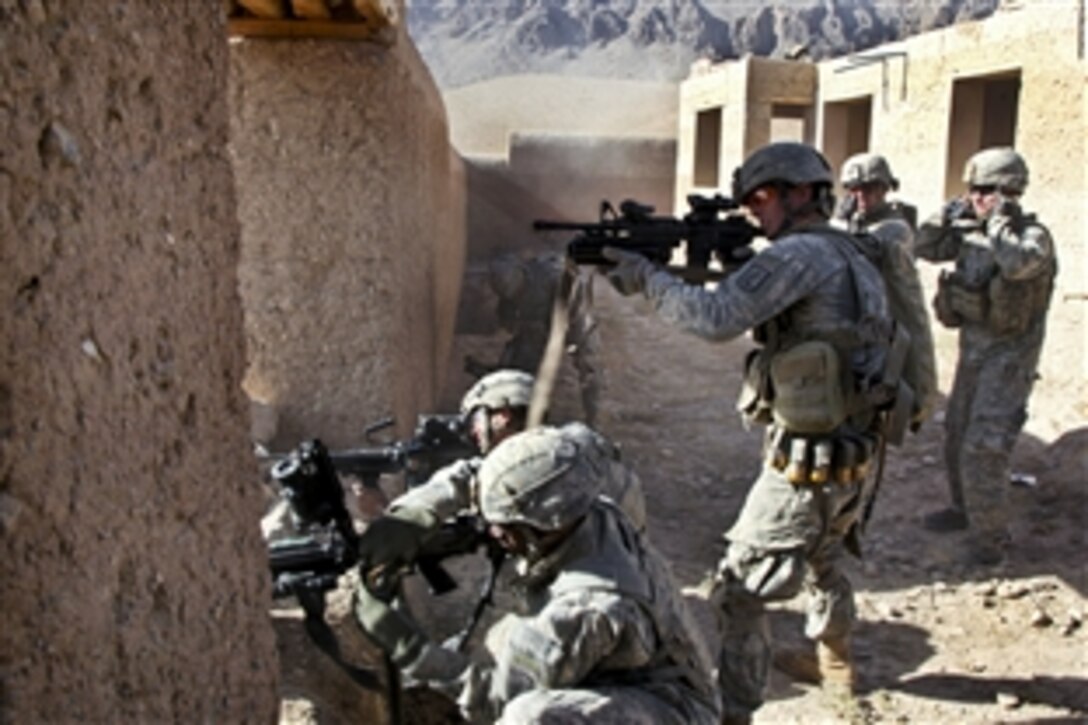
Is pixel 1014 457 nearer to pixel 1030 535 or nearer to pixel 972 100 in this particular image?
pixel 1030 535

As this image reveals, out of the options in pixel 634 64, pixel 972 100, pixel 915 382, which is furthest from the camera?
pixel 634 64

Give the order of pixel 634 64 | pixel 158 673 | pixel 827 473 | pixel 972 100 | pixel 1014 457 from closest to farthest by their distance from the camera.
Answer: pixel 158 673
pixel 827 473
pixel 1014 457
pixel 972 100
pixel 634 64

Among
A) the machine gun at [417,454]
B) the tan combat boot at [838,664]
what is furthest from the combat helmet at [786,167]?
the tan combat boot at [838,664]

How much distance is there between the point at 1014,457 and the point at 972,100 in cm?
365

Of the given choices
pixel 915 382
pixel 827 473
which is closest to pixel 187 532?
pixel 827 473

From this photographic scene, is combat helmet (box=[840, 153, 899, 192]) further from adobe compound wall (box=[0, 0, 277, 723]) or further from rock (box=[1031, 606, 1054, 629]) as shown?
adobe compound wall (box=[0, 0, 277, 723])

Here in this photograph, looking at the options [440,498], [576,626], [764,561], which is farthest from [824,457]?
[576,626]

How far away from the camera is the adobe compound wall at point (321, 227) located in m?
3.48

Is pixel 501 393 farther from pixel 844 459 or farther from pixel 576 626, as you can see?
pixel 576 626

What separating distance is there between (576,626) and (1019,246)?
10.6 feet

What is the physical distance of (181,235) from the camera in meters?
1.48

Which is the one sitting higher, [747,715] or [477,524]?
[477,524]

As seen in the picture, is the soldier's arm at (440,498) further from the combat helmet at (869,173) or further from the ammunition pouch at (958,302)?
the ammunition pouch at (958,302)

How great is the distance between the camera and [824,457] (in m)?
2.98
